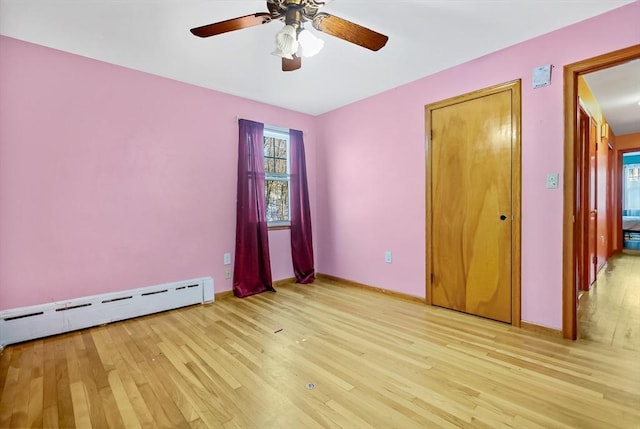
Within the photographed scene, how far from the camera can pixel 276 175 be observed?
13.2 ft

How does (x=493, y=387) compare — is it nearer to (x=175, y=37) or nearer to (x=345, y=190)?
(x=345, y=190)

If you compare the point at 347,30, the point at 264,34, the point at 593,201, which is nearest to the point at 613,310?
the point at 593,201

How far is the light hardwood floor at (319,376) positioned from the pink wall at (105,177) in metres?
0.57

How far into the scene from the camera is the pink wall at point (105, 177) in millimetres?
2328

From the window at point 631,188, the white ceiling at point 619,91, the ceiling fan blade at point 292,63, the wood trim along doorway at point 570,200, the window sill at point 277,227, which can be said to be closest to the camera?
the ceiling fan blade at point 292,63

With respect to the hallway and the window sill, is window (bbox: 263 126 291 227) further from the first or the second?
the hallway

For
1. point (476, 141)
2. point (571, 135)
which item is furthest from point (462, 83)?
point (571, 135)

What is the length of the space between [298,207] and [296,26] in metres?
2.56

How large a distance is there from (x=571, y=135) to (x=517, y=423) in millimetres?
2002

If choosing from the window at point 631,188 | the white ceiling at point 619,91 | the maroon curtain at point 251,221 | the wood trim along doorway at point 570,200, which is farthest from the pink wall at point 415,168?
the window at point 631,188

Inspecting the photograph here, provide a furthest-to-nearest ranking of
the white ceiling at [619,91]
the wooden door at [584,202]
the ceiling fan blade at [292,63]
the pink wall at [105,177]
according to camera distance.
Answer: the wooden door at [584,202]
the white ceiling at [619,91]
the pink wall at [105,177]
the ceiling fan blade at [292,63]

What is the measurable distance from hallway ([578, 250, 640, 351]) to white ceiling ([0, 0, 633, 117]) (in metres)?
2.34

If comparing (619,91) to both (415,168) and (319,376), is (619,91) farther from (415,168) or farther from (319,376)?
(319,376)

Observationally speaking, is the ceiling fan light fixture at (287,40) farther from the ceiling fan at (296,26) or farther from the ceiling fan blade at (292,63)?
the ceiling fan blade at (292,63)
